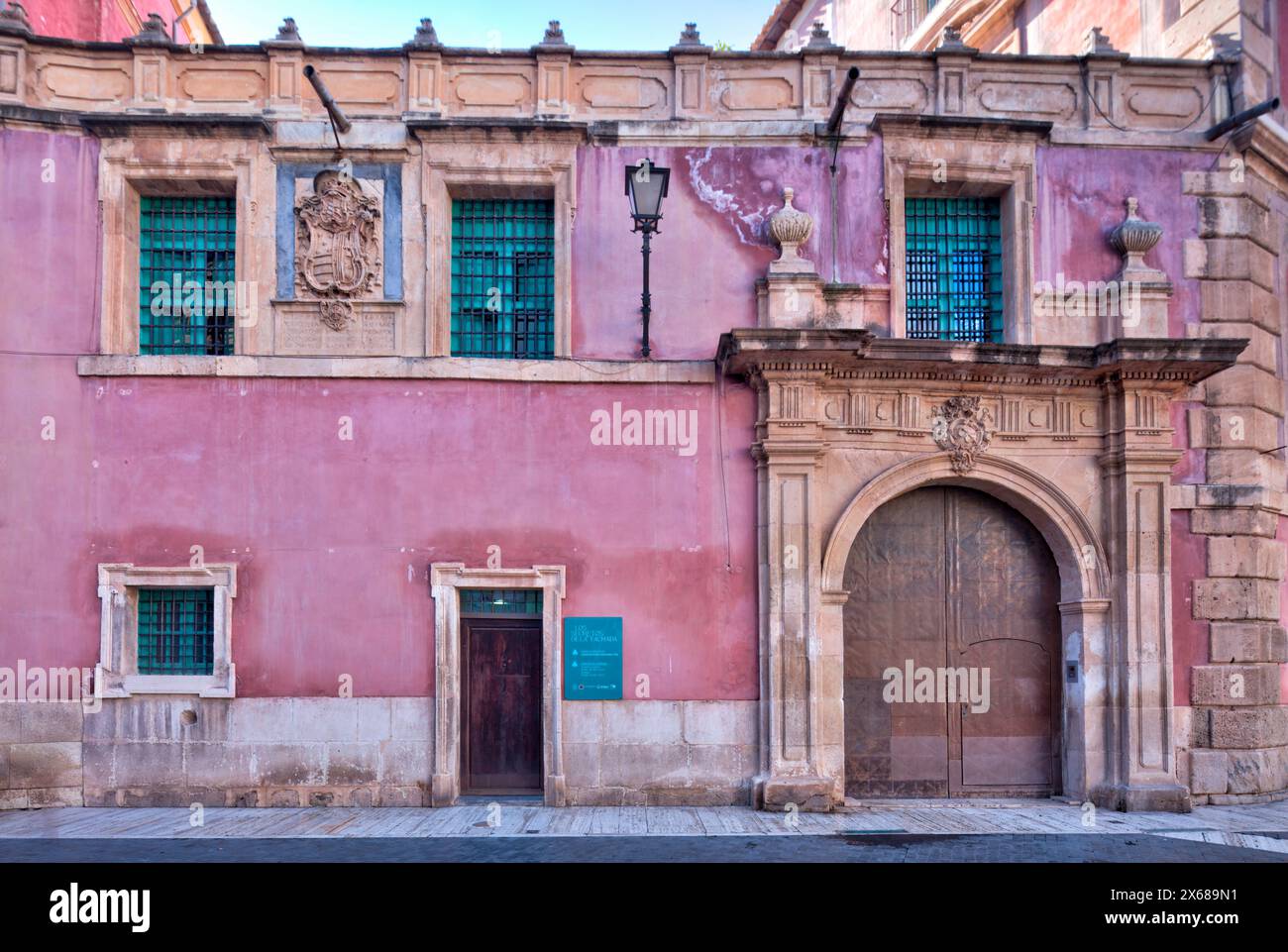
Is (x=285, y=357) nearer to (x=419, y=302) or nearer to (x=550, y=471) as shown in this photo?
(x=419, y=302)

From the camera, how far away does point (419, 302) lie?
12.3 metres

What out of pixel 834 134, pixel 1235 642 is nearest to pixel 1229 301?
pixel 1235 642

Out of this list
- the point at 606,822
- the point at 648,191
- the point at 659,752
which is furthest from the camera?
the point at 659,752

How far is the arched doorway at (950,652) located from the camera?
1241cm

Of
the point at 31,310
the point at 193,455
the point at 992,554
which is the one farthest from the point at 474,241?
the point at 992,554

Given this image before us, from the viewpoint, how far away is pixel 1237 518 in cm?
1245

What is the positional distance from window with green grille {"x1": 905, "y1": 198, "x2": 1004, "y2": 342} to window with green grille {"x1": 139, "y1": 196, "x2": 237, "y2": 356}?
7845 millimetres

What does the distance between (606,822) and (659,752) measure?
1.16m

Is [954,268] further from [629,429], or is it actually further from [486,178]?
[486,178]

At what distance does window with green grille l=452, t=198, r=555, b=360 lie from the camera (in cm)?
1255

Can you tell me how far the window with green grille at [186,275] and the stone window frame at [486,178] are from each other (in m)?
2.32

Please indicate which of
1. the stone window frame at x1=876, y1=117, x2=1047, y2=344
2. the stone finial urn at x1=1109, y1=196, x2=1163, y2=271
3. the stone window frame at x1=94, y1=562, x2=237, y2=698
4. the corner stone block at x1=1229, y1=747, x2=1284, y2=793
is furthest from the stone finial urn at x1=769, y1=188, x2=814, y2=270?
the corner stone block at x1=1229, y1=747, x2=1284, y2=793

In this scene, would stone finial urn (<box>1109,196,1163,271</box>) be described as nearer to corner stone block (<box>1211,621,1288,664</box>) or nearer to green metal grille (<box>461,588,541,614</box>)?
corner stone block (<box>1211,621,1288,664</box>)

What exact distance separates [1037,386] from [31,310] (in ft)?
36.8
